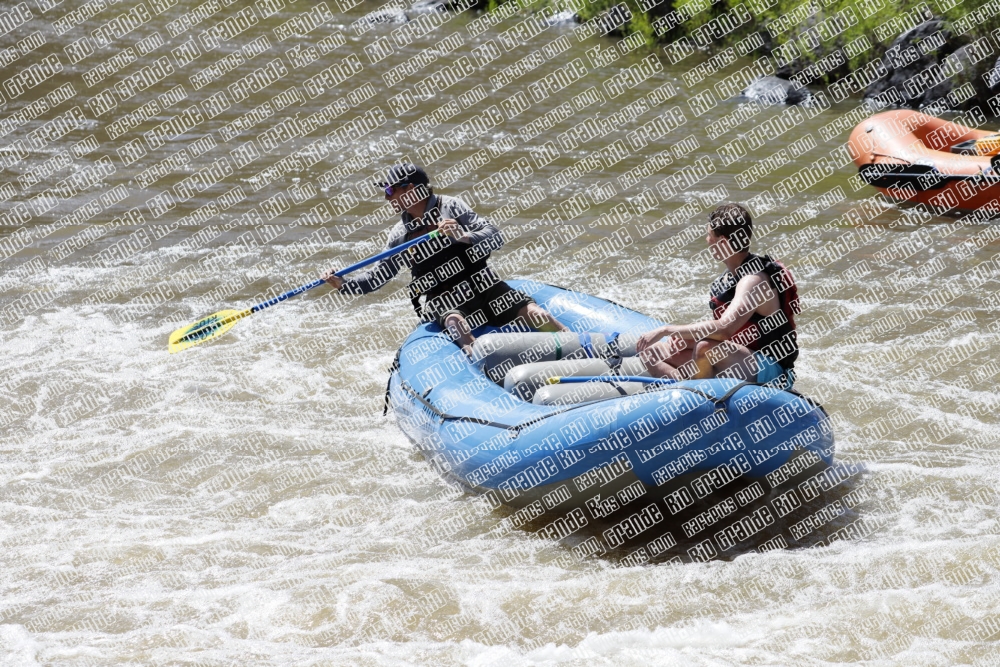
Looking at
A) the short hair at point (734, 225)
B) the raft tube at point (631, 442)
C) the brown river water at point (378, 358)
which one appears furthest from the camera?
the short hair at point (734, 225)

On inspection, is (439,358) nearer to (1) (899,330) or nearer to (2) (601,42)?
(1) (899,330)

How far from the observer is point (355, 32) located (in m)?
15.6

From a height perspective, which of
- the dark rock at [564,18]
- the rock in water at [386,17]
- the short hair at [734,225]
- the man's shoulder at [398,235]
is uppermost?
the rock in water at [386,17]

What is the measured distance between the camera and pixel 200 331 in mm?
6402

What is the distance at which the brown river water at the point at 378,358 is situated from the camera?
4371mm

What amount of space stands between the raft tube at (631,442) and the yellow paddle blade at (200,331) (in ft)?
5.50

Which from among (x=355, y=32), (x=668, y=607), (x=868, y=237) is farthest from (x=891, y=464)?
(x=355, y=32)

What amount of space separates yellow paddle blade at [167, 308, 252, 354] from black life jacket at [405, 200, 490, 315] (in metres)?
1.12

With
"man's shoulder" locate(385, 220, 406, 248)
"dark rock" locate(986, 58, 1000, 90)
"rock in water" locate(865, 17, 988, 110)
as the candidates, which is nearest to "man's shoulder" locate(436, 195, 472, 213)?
"man's shoulder" locate(385, 220, 406, 248)

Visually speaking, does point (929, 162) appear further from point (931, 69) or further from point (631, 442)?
point (631, 442)

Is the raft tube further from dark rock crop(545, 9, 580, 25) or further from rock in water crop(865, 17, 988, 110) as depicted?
dark rock crop(545, 9, 580, 25)

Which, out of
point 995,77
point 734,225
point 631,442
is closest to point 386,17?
point 995,77

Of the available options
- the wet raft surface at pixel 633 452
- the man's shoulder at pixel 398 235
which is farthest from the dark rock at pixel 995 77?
the man's shoulder at pixel 398 235

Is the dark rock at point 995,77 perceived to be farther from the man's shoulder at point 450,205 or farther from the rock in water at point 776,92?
the man's shoulder at point 450,205
